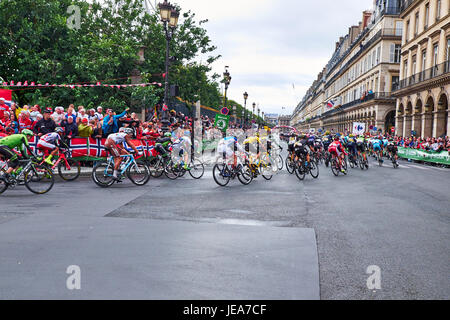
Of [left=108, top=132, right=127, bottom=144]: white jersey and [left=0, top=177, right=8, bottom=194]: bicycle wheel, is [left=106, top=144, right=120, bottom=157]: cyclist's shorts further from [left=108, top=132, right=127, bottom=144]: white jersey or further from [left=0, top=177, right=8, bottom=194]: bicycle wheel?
[left=0, top=177, right=8, bottom=194]: bicycle wheel

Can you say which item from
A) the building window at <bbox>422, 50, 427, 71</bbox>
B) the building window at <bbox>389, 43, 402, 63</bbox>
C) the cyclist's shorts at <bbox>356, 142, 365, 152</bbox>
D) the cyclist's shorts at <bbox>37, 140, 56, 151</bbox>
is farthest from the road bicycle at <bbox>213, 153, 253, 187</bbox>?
the building window at <bbox>389, 43, 402, 63</bbox>

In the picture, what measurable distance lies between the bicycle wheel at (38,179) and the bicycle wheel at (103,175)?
4.12 feet

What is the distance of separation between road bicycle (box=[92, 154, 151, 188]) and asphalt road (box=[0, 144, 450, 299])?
1.32 ft

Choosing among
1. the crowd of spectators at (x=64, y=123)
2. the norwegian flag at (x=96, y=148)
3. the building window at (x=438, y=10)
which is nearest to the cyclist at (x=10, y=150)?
the crowd of spectators at (x=64, y=123)

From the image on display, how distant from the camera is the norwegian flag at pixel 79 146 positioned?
1332 cm

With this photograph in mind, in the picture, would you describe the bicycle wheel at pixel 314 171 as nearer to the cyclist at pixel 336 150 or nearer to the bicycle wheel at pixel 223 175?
the cyclist at pixel 336 150

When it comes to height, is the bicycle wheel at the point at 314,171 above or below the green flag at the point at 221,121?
below

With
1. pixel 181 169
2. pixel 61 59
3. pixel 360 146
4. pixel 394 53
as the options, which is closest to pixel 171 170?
pixel 181 169

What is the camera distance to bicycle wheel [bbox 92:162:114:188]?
1100cm

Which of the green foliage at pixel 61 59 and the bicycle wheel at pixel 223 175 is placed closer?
the bicycle wheel at pixel 223 175

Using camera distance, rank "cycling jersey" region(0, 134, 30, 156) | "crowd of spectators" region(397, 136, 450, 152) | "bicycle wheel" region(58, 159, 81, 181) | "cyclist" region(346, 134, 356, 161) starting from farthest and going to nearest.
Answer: "crowd of spectators" region(397, 136, 450, 152) → "cyclist" region(346, 134, 356, 161) → "bicycle wheel" region(58, 159, 81, 181) → "cycling jersey" region(0, 134, 30, 156)

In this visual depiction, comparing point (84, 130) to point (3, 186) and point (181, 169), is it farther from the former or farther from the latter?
point (3, 186)

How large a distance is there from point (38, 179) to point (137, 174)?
2702 millimetres
